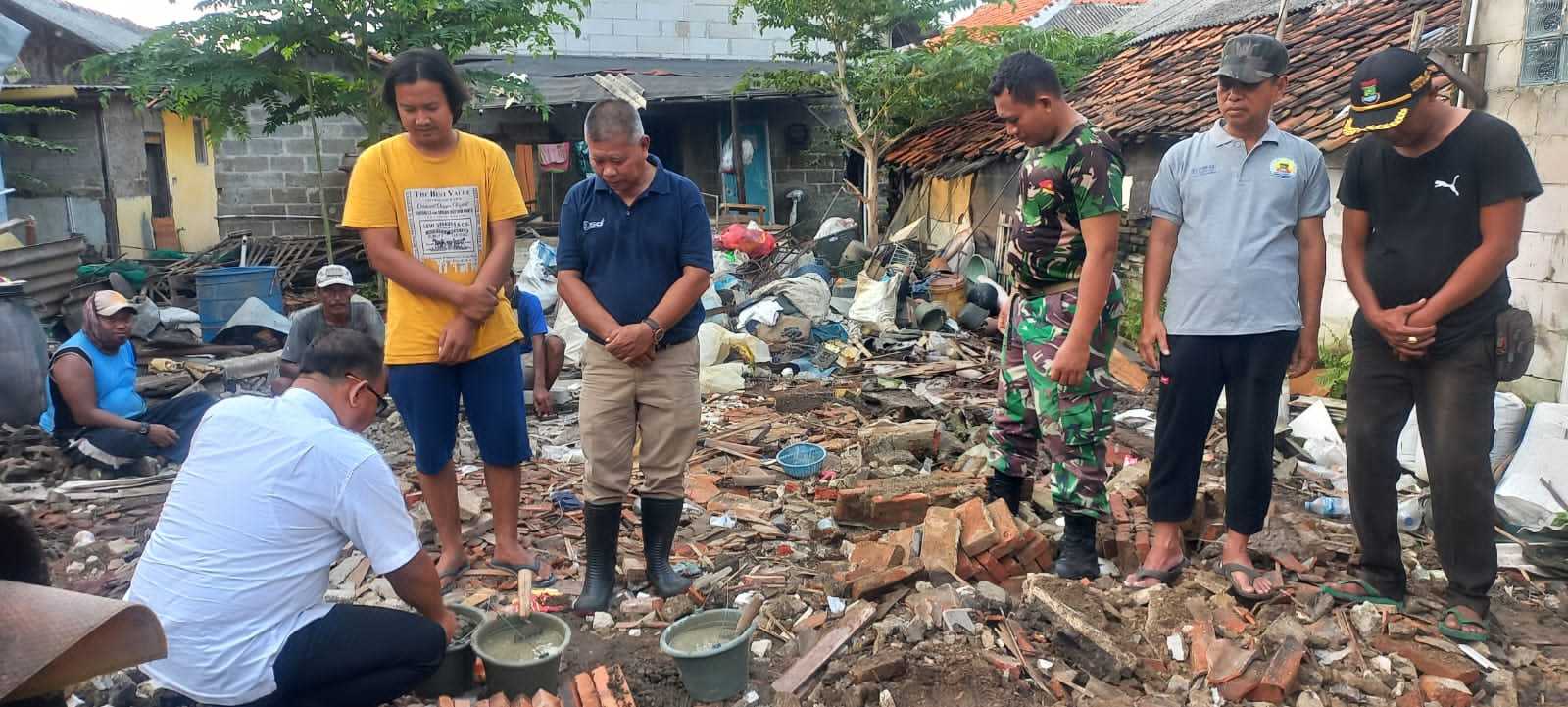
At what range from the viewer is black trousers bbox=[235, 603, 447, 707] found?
321 centimetres

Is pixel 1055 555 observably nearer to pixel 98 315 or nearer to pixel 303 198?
pixel 98 315

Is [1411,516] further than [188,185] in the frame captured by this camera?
No

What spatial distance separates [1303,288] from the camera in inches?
166

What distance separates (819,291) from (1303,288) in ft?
28.6

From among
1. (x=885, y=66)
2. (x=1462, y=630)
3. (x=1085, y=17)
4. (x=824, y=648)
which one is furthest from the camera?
(x=1085, y=17)

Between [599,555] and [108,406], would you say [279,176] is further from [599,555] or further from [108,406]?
[599,555]

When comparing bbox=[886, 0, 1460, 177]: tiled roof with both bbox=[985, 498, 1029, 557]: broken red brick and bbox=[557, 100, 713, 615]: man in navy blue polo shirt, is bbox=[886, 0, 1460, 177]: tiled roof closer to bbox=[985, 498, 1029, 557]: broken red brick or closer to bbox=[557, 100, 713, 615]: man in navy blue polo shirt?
bbox=[985, 498, 1029, 557]: broken red brick

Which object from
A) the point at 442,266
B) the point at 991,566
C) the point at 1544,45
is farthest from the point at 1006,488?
the point at 1544,45

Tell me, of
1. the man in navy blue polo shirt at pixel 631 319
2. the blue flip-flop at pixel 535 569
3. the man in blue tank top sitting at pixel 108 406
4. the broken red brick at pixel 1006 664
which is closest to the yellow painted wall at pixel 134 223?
the man in blue tank top sitting at pixel 108 406

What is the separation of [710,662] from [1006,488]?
6.54 feet

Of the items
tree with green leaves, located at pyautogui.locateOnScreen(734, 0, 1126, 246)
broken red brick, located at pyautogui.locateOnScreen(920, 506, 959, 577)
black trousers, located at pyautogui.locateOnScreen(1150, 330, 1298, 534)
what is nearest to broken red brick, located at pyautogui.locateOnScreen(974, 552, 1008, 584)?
broken red brick, located at pyautogui.locateOnScreen(920, 506, 959, 577)

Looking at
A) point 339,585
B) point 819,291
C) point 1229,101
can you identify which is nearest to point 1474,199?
point 1229,101

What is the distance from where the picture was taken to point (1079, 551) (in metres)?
4.62

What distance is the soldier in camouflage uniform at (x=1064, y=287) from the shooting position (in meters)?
4.31
